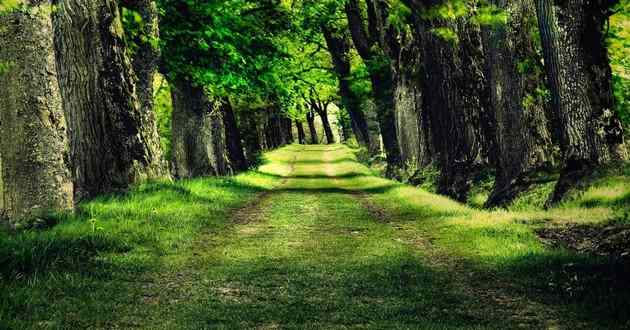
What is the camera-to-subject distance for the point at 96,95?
12562 millimetres

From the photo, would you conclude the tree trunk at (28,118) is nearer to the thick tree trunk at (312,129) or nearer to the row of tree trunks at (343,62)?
the row of tree trunks at (343,62)

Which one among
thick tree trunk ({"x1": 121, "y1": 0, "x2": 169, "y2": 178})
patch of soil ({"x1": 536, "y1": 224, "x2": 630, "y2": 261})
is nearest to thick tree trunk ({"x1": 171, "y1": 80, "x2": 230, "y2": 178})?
thick tree trunk ({"x1": 121, "y1": 0, "x2": 169, "y2": 178})

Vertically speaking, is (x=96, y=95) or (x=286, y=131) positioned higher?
(x=286, y=131)

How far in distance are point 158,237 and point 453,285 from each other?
4.70 m

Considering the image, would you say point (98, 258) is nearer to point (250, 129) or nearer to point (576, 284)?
point (576, 284)

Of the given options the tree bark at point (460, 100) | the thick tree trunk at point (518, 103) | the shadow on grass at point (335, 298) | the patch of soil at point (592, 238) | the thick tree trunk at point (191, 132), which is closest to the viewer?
the shadow on grass at point (335, 298)

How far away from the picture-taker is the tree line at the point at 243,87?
8953 mm

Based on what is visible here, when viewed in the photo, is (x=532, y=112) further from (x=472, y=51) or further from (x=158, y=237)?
(x=158, y=237)

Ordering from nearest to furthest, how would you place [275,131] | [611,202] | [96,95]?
[611,202] < [96,95] < [275,131]

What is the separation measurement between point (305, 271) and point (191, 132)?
46.2 ft

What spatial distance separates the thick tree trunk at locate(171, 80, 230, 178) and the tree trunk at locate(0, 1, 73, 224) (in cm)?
1199

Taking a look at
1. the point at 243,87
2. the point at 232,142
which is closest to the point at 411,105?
the point at 243,87

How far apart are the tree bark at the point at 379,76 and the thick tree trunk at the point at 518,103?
41.2 ft

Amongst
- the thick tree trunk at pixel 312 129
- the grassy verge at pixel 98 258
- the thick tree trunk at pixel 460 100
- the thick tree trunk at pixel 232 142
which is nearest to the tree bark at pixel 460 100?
the thick tree trunk at pixel 460 100
